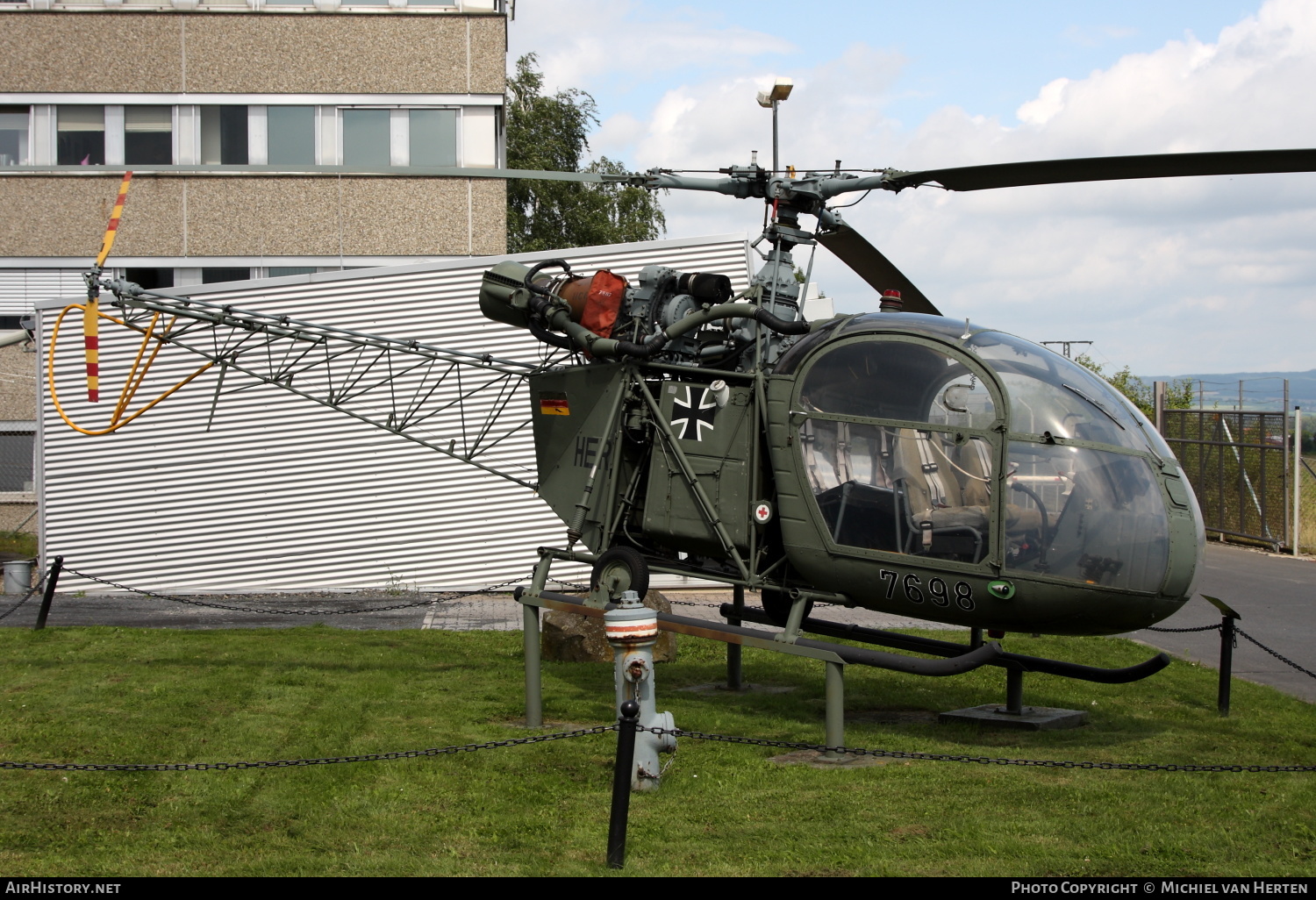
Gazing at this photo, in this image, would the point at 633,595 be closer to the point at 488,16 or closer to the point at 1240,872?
the point at 1240,872

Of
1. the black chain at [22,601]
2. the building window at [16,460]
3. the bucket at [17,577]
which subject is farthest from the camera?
the building window at [16,460]

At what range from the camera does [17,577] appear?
1705cm

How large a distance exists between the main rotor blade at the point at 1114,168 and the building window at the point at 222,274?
55.4 ft

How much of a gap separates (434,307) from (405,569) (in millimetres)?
3733

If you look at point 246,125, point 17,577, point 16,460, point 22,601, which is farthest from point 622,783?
point 246,125

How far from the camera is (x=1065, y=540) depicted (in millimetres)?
7516

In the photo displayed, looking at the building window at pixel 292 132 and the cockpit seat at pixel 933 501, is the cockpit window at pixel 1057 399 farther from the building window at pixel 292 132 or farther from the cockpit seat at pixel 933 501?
the building window at pixel 292 132

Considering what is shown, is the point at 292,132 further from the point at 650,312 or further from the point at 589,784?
the point at 589,784

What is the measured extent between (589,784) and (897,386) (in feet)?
10.7

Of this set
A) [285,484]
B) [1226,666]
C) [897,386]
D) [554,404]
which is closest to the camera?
[897,386]

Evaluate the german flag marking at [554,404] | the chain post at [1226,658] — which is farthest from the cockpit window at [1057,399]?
the german flag marking at [554,404]

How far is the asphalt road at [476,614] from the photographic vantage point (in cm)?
1395

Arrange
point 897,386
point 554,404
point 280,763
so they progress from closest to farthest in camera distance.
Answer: point 280,763, point 897,386, point 554,404

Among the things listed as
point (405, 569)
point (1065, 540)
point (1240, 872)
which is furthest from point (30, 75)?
point (1240, 872)
